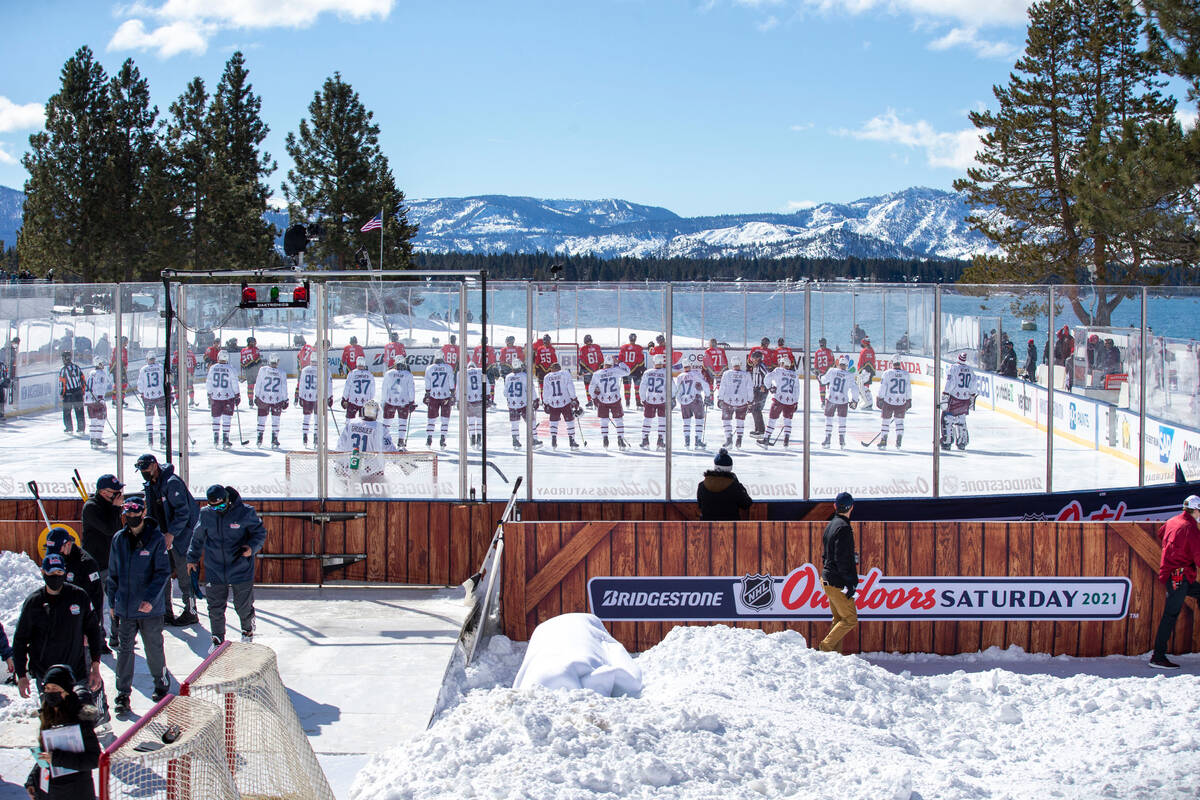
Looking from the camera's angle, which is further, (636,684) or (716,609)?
(716,609)

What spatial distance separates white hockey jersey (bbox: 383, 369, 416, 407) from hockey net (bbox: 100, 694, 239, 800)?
7.22 m

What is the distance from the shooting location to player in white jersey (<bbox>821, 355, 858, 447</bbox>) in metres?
12.3

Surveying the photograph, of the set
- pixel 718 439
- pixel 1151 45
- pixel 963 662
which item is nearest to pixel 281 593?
pixel 718 439

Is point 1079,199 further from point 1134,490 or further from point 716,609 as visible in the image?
point 716,609

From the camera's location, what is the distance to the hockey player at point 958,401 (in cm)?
1211

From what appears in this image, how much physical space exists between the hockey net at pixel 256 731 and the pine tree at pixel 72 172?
46.4 metres

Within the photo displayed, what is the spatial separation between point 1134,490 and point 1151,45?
19.6m

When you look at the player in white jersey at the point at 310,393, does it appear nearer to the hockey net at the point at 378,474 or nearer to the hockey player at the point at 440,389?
the hockey net at the point at 378,474

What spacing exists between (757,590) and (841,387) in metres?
3.89

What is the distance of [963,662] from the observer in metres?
9.27

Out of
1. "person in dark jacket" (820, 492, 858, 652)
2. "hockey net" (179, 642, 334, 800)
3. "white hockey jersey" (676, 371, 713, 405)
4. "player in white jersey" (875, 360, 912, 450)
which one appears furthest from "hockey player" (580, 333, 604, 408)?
"hockey net" (179, 642, 334, 800)

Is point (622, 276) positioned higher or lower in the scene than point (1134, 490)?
higher

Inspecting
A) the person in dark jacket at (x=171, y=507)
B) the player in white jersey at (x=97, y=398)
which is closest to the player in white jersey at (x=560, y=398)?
the person in dark jacket at (x=171, y=507)

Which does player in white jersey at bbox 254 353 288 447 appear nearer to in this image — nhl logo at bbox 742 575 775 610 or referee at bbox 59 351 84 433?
referee at bbox 59 351 84 433
